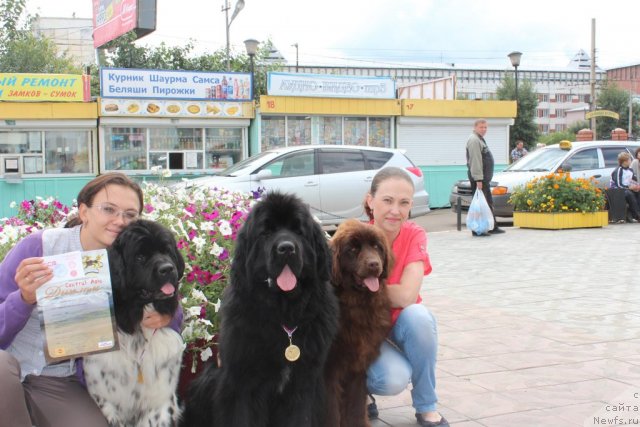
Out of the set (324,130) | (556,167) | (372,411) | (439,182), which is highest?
(324,130)

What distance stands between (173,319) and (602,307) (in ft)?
17.4

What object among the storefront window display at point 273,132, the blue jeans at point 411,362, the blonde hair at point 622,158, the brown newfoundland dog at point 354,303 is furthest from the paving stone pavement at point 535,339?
the storefront window display at point 273,132

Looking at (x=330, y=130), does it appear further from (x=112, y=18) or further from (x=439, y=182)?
(x=112, y=18)

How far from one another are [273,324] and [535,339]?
339cm

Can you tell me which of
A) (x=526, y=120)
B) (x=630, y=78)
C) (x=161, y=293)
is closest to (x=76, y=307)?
(x=161, y=293)

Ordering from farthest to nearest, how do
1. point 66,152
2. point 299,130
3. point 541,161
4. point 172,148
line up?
1. point 299,130
2. point 172,148
3. point 66,152
4. point 541,161

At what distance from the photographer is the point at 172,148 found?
19297 mm

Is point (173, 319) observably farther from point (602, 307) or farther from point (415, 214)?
point (415, 214)

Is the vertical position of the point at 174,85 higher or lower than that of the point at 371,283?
higher

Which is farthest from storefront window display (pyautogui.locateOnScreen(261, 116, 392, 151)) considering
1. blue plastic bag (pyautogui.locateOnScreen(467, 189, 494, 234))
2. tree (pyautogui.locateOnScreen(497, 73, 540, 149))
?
tree (pyautogui.locateOnScreen(497, 73, 540, 149))

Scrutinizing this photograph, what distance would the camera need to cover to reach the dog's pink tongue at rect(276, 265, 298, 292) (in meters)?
2.87

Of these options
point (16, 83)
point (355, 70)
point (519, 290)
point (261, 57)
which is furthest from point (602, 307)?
point (355, 70)

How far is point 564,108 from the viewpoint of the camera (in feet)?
374

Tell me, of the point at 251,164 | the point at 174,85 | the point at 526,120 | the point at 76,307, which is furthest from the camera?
the point at 526,120
